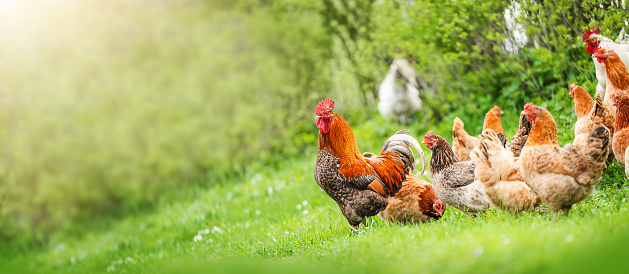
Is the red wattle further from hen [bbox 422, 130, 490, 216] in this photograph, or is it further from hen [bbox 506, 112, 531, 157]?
hen [bbox 506, 112, 531, 157]

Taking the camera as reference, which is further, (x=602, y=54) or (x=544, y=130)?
(x=602, y=54)

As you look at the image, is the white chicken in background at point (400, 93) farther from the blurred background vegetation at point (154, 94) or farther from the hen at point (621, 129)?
the hen at point (621, 129)

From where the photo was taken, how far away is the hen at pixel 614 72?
162 inches

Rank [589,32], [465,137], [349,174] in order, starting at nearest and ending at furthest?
[349,174]
[589,32]
[465,137]

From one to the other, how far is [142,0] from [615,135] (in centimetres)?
1255

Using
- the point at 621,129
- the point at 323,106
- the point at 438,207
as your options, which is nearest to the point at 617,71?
the point at 621,129

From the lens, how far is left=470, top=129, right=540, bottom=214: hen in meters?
3.79

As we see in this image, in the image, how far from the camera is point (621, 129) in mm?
3850

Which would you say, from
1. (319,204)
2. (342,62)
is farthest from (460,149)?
(342,62)

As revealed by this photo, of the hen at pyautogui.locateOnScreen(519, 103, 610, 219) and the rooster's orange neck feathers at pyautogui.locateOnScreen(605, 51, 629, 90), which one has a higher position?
the rooster's orange neck feathers at pyautogui.locateOnScreen(605, 51, 629, 90)

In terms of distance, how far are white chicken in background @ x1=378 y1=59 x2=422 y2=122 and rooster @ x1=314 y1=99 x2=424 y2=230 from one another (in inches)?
188

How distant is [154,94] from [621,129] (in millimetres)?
11789

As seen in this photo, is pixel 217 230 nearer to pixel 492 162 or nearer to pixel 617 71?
pixel 492 162

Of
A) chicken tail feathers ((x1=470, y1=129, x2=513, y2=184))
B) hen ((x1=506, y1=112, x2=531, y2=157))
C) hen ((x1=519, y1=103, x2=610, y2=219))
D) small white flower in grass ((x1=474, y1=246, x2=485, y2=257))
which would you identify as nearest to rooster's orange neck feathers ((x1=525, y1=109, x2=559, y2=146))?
hen ((x1=519, y1=103, x2=610, y2=219))
